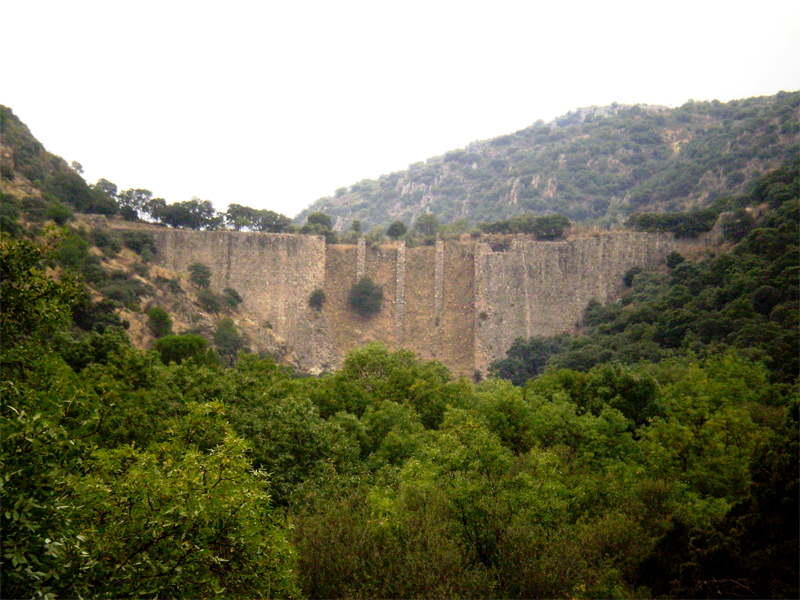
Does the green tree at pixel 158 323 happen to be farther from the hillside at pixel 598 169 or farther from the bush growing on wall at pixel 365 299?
the hillside at pixel 598 169

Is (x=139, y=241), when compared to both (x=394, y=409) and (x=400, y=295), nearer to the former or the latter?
(x=400, y=295)

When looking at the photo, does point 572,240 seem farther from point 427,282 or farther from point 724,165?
point 724,165

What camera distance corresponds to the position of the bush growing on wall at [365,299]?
51.1m

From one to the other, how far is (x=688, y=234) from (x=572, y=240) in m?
7.15

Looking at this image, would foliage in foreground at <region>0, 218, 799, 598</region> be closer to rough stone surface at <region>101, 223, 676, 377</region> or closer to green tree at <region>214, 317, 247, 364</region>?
green tree at <region>214, 317, 247, 364</region>

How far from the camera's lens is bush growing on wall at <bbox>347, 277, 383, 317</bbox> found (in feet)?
168

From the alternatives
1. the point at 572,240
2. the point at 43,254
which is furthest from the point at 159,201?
the point at 43,254

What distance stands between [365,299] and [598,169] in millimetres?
50488

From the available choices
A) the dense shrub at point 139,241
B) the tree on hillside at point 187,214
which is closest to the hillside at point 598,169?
the tree on hillside at point 187,214

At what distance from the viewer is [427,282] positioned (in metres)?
52.3

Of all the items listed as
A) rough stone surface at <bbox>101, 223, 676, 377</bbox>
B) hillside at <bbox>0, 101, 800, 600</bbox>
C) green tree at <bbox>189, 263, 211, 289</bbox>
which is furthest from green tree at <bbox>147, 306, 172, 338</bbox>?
rough stone surface at <bbox>101, 223, 676, 377</bbox>

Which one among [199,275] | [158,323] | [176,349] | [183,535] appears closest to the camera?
[183,535]

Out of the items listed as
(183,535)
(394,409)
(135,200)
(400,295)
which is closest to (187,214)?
(135,200)

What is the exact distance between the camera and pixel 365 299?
168 ft
